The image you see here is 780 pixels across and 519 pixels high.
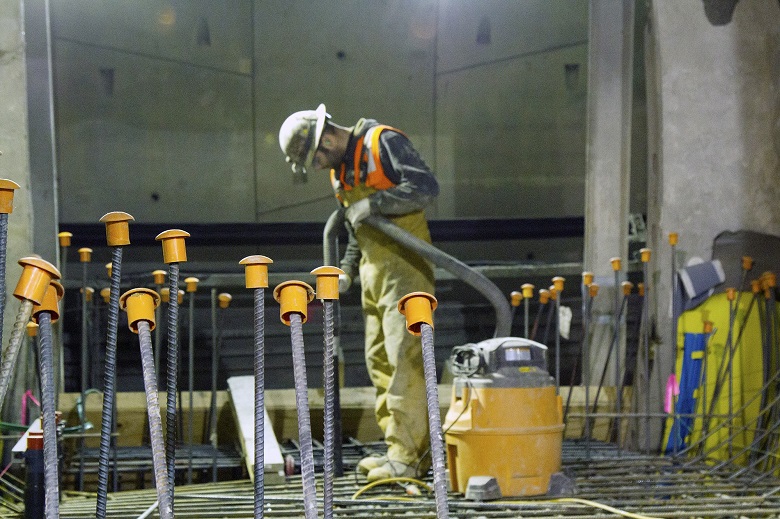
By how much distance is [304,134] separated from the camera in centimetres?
551

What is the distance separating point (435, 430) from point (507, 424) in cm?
234

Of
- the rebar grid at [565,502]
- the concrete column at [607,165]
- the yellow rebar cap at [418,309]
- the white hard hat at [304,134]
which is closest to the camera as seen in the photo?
the yellow rebar cap at [418,309]

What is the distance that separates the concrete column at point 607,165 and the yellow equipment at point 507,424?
2.64 m

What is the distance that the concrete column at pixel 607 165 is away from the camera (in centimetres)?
739

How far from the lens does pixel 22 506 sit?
4898mm

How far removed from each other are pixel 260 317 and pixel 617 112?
16.9 feet

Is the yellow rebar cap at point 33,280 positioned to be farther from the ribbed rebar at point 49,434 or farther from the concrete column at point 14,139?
the concrete column at point 14,139

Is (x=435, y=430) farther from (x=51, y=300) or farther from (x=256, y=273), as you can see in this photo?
(x=51, y=300)

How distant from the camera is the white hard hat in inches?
216

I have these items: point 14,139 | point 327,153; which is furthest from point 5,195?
point 14,139

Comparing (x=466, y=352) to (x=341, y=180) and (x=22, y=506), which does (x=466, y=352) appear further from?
(x=22, y=506)

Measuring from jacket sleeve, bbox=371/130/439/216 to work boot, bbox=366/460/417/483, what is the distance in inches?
49.7

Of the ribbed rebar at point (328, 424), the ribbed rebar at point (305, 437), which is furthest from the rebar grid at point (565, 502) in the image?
the ribbed rebar at point (305, 437)

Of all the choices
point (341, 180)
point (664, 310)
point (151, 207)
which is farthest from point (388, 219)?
→ point (151, 207)
